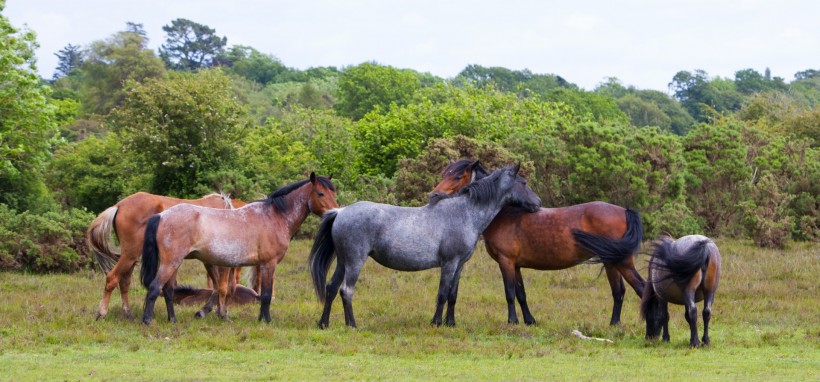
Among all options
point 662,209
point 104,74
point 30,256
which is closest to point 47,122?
point 30,256

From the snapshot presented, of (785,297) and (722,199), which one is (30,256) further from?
(722,199)

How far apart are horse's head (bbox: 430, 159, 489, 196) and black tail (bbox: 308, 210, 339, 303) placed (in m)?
1.94

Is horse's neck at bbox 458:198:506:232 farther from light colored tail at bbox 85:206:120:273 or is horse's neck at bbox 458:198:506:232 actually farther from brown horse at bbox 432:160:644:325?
light colored tail at bbox 85:206:120:273

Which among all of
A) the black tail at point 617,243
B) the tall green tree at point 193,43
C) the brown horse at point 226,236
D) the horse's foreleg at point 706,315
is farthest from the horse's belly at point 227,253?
the tall green tree at point 193,43

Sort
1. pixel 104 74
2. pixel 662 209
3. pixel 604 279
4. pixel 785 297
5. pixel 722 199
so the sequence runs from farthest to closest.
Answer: pixel 104 74 < pixel 722 199 < pixel 662 209 < pixel 604 279 < pixel 785 297

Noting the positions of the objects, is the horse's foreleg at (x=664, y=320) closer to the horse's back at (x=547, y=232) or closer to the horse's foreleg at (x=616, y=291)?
the horse's foreleg at (x=616, y=291)

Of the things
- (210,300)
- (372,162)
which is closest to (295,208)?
(210,300)

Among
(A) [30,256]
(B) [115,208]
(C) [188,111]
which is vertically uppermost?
(C) [188,111]

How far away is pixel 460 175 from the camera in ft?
47.6

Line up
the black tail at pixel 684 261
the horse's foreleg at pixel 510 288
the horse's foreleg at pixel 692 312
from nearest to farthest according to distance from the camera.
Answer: the black tail at pixel 684 261, the horse's foreleg at pixel 692 312, the horse's foreleg at pixel 510 288

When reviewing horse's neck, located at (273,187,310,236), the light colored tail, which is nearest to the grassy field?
the light colored tail

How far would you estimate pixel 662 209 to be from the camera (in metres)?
25.1

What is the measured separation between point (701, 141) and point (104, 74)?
190 ft

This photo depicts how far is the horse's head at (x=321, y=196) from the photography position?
1398cm
